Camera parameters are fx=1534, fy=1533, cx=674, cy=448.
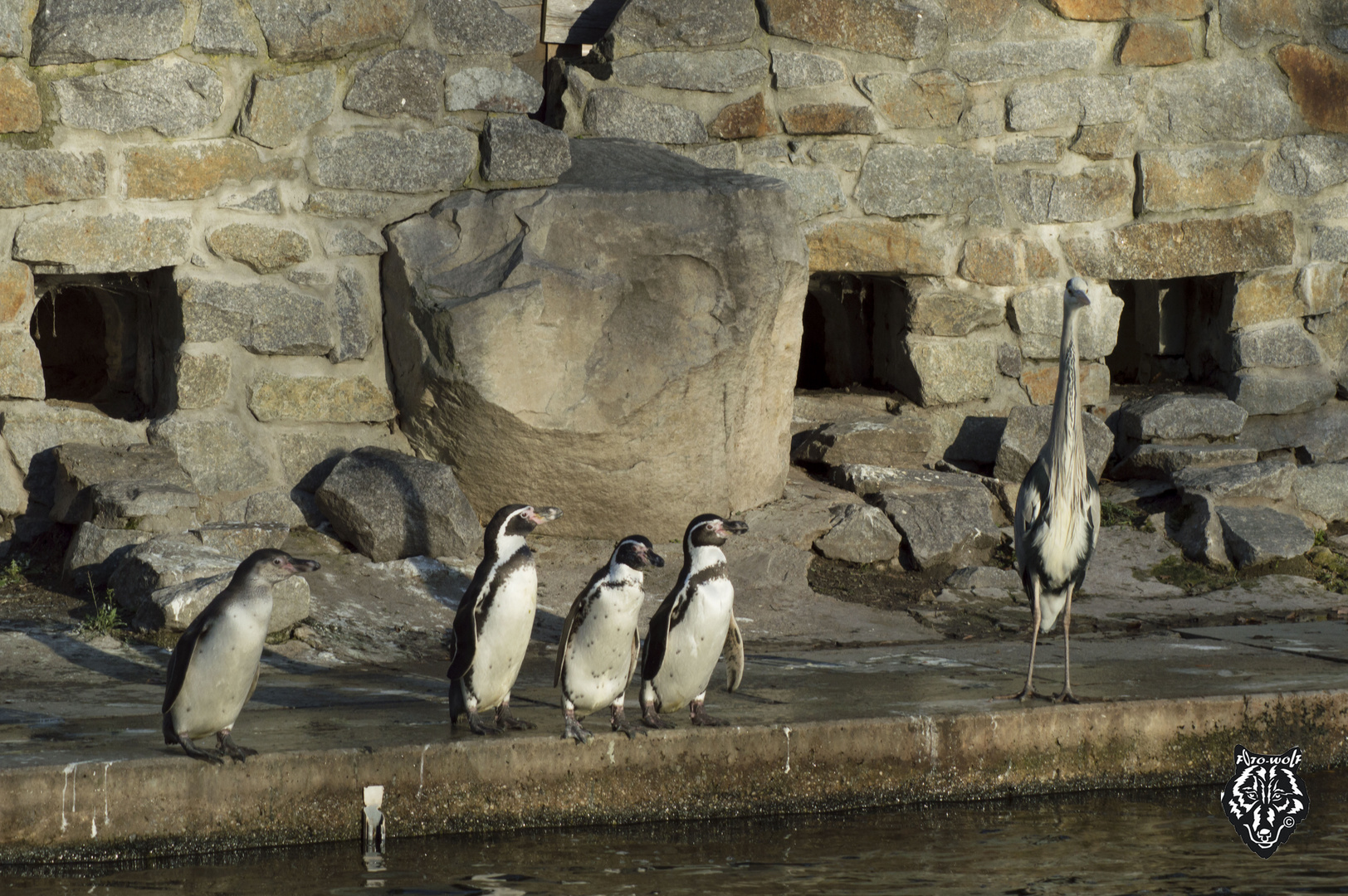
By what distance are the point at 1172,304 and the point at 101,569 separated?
6.09 metres

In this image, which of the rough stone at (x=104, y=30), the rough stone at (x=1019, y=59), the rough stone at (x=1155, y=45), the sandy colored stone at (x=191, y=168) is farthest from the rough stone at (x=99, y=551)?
the rough stone at (x=1155, y=45)

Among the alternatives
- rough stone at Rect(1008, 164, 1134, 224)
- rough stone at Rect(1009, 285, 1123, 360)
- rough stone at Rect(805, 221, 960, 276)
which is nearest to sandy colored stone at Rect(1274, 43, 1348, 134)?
rough stone at Rect(1008, 164, 1134, 224)

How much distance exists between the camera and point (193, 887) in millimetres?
3549

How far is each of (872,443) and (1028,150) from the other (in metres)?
1.77

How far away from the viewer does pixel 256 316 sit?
21.8 ft

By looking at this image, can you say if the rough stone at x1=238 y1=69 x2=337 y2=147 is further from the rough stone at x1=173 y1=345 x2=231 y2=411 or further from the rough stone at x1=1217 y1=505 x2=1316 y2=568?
the rough stone at x1=1217 y1=505 x2=1316 y2=568

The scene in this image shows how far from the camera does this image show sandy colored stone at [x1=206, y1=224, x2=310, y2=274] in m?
6.57

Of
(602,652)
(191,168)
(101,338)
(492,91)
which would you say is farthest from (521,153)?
(602,652)

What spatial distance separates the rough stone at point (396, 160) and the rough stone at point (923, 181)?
6.81ft

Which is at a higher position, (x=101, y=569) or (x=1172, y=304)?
(x=1172, y=304)

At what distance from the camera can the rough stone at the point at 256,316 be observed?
6.55 metres

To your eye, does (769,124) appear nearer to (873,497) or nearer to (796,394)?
(796,394)

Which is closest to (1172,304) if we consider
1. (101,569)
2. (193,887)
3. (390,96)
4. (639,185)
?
(639,185)

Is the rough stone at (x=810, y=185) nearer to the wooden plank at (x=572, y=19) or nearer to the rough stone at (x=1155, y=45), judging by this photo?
the wooden plank at (x=572, y=19)
